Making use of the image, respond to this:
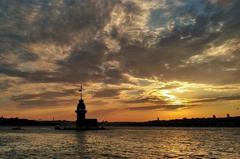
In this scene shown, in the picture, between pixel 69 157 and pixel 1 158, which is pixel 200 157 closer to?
pixel 69 157

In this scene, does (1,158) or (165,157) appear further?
(165,157)

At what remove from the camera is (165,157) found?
2547 inches

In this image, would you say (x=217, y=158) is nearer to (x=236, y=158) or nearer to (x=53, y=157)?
(x=236, y=158)

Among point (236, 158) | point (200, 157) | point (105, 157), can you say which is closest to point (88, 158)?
point (105, 157)

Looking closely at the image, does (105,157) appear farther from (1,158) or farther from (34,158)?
(1,158)

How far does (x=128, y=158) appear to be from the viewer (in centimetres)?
6209

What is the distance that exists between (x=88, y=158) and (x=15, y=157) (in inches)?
435

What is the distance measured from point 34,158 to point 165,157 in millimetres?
20517

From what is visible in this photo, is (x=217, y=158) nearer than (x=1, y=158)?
No

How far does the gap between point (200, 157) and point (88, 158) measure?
18093 millimetres

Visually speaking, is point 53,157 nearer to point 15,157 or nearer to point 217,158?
point 15,157

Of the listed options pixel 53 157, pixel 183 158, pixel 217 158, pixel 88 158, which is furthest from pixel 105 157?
pixel 217 158

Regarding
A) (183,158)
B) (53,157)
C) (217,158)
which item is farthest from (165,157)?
(53,157)

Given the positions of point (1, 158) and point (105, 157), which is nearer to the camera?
point (1, 158)
